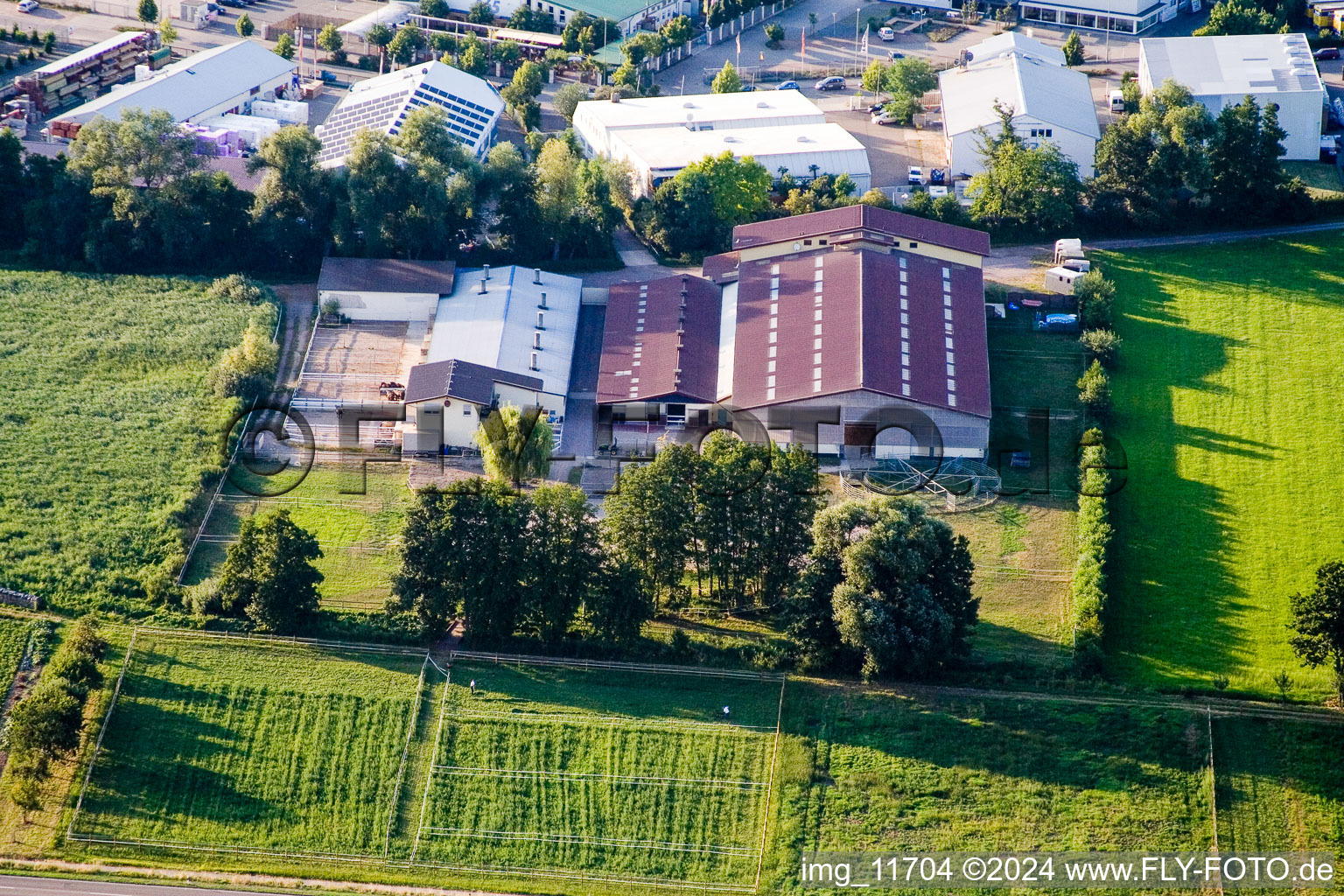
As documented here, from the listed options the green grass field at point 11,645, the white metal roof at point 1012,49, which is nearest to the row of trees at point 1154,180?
the white metal roof at point 1012,49

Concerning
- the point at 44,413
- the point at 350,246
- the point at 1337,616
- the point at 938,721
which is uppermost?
the point at 350,246

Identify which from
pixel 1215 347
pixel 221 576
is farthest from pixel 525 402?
pixel 1215 347

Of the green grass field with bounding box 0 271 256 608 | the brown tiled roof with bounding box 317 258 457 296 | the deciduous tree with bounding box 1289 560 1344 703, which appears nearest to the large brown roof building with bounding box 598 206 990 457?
the brown tiled roof with bounding box 317 258 457 296

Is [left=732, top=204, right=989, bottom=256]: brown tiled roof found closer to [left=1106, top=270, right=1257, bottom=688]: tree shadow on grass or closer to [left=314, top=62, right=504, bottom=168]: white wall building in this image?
[left=1106, top=270, right=1257, bottom=688]: tree shadow on grass

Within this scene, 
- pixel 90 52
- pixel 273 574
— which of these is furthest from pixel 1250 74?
pixel 90 52

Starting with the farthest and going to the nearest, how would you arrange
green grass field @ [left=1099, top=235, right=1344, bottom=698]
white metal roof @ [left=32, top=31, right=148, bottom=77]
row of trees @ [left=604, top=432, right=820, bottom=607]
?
white metal roof @ [left=32, top=31, right=148, bottom=77] → row of trees @ [left=604, top=432, right=820, bottom=607] → green grass field @ [left=1099, top=235, right=1344, bottom=698]

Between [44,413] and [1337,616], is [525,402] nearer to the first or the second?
[44,413]
